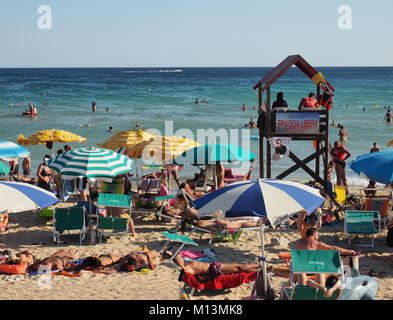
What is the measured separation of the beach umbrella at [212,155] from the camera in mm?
10297

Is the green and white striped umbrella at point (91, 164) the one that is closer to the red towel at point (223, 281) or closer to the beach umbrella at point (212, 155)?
the beach umbrella at point (212, 155)

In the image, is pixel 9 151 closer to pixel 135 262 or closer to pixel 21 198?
pixel 21 198

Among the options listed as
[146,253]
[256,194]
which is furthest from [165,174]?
[256,194]

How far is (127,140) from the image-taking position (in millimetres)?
12930

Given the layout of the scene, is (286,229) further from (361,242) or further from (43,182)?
(43,182)

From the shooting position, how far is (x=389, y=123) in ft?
105

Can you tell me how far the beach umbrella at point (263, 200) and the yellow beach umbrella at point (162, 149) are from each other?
4847 millimetres

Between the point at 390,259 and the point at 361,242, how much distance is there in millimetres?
972

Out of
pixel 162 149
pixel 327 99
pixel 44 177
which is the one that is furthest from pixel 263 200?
pixel 44 177

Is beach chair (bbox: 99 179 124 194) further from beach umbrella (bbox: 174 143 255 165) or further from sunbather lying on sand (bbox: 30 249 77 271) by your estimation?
sunbather lying on sand (bbox: 30 249 77 271)

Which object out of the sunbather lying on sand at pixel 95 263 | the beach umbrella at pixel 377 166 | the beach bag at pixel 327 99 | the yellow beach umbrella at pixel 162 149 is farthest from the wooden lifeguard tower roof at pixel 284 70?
the sunbather lying on sand at pixel 95 263

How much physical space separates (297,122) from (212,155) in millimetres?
2669

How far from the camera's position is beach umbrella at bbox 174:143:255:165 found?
10297 mm

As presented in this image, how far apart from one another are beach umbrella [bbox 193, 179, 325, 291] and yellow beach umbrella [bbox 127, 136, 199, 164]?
485cm
